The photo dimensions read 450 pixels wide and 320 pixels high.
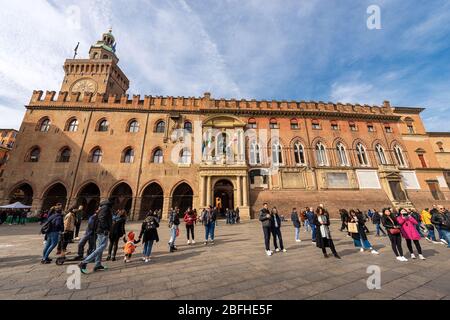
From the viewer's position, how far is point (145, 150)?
2177cm

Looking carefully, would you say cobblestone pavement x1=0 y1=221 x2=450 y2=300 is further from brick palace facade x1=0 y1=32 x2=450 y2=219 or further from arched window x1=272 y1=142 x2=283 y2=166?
arched window x1=272 y1=142 x2=283 y2=166

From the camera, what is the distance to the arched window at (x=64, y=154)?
835 inches

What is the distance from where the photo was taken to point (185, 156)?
22.0 metres

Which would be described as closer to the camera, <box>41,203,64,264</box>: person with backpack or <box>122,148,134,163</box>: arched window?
<box>41,203,64,264</box>: person with backpack

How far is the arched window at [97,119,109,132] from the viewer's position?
893 inches

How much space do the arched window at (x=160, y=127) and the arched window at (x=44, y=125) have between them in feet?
42.3

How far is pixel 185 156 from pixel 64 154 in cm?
1431

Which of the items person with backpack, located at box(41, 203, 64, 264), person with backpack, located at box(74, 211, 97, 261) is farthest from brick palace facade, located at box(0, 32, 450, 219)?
person with backpack, located at box(41, 203, 64, 264)

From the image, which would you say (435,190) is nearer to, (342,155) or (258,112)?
(342,155)

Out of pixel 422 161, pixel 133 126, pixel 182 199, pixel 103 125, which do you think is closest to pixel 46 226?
pixel 182 199

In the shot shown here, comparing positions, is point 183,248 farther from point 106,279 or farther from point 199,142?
point 199,142

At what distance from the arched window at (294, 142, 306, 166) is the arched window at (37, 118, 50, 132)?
30.5 metres

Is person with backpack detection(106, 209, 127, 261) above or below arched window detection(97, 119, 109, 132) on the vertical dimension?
below
